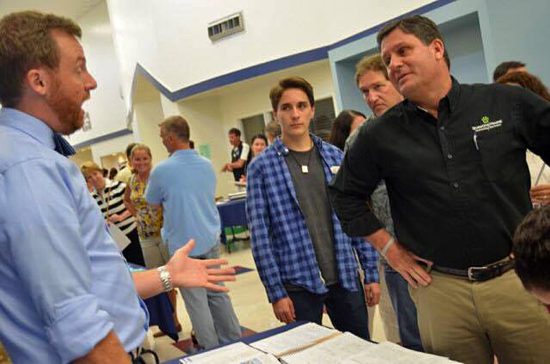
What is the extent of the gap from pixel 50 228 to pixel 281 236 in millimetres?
1388

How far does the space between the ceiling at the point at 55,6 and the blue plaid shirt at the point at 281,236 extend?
45.5 ft

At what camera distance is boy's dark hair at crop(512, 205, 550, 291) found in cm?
114

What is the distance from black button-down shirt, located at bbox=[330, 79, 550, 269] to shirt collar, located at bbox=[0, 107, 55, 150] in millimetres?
1044

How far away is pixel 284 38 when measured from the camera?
835cm

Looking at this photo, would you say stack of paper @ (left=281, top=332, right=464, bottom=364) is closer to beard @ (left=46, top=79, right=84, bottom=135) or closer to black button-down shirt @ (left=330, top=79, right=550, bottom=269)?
black button-down shirt @ (left=330, top=79, right=550, bottom=269)

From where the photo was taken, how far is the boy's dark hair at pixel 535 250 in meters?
1.14

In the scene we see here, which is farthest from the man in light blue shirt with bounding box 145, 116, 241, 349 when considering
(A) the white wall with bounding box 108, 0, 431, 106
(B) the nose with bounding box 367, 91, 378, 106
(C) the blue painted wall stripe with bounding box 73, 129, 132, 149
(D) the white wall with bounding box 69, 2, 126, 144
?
(D) the white wall with bounding box 69, 2, 126, 144

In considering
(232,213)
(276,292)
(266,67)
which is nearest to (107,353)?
(276,292)

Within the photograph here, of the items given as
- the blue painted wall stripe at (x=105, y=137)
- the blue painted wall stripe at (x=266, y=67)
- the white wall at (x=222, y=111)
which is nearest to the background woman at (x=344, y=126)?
the blue painted wall stripe at (x=266, y=67)

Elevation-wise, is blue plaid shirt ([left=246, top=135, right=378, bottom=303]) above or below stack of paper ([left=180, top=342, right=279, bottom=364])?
above

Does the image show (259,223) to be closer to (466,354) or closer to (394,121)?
(394,121)

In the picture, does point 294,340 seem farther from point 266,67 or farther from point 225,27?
point 225,27

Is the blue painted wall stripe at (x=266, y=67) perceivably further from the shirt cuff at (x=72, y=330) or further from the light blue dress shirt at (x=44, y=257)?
the shirt cuff at (x=72, y=330)

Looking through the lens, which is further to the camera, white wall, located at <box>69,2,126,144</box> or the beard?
white wall, located at <box>69,2,126,144</box>
